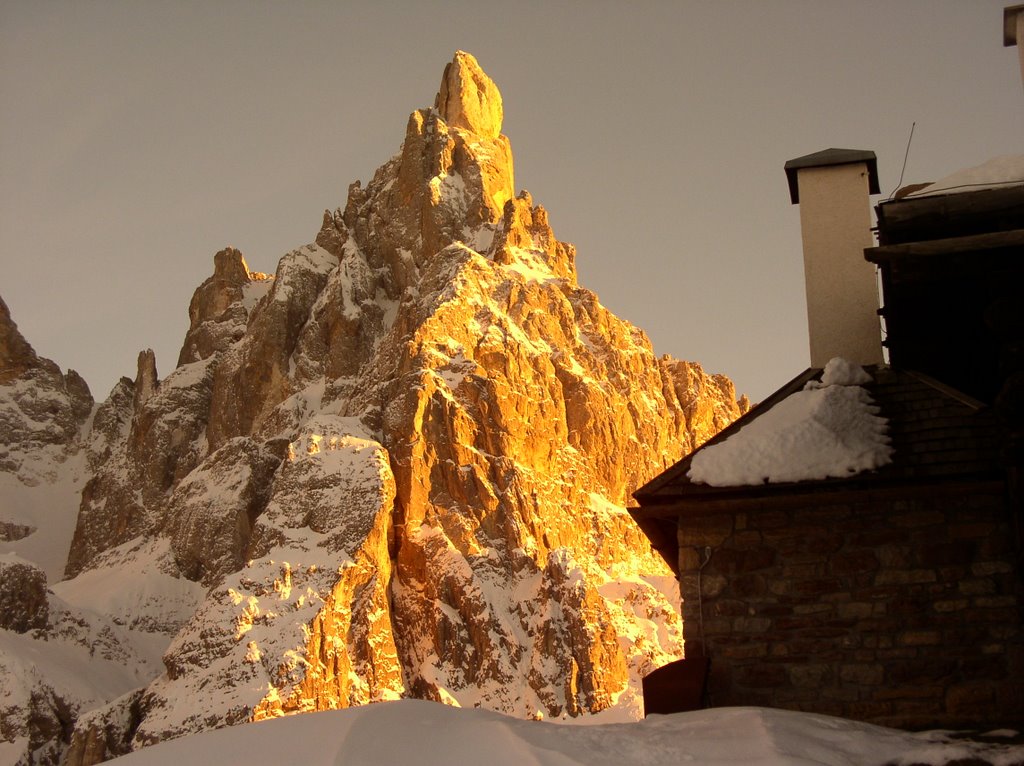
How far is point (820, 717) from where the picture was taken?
390 inches

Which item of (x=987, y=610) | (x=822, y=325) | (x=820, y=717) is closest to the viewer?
(x=820, y=717)

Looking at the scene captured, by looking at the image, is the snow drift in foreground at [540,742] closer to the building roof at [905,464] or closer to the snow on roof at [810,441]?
the building roof at [905,464]

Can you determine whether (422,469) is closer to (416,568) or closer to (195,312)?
(416,568)

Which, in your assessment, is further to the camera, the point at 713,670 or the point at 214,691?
the point at 214,691

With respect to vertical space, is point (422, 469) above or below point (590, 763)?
above

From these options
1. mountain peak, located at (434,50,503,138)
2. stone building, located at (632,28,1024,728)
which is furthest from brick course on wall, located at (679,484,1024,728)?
mountain peak, located at (434,50,503,138)

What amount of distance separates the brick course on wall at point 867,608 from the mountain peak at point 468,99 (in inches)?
4945

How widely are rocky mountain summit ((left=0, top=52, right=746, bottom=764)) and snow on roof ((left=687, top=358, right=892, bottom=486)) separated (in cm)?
7294

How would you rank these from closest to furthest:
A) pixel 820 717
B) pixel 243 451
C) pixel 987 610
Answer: pixel 820 717 < pixel 987 610 < pixel 243 451

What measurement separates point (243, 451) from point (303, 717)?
4522 inches

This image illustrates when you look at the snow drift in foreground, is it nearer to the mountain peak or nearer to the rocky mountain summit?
the rocky mountain summit

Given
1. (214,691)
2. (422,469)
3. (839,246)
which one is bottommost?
(214,691)

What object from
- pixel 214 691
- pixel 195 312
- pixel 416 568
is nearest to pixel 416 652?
pixel 416 568

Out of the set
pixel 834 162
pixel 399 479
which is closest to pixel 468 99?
pixel 399 479
